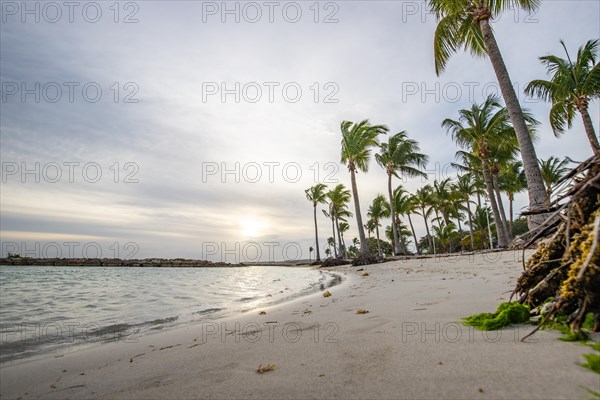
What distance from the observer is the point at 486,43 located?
27.6 feet

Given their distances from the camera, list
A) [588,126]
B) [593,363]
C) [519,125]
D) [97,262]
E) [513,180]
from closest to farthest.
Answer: [593,363] → [519,125] → [588,126] → [513,180] → [97,262]

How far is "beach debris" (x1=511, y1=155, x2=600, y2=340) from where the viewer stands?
4.92ft

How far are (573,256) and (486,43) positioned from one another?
9116mm

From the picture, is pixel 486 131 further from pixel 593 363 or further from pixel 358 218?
pixel 593 363

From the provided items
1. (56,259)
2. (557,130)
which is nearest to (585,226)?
(557,130)

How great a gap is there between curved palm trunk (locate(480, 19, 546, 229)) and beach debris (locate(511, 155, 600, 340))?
5565mm

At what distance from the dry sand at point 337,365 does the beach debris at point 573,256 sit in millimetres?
204

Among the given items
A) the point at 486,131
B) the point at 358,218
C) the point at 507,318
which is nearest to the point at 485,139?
the point at 486,131

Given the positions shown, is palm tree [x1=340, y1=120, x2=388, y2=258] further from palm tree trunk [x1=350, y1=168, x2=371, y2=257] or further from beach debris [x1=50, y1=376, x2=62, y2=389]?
beach debris [x1=50, y1=376, x2=62, y2=389]

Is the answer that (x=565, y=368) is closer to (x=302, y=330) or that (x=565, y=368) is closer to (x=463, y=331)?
(x=463, y=331)

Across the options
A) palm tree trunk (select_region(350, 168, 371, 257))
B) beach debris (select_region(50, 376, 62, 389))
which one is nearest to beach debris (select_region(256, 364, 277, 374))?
beach debris (select_region(50, 376, 62, 389))

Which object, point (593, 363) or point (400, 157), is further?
point (400, 157)

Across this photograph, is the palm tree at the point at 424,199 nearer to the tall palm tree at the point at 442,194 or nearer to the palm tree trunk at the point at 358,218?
the tall palm tree at the point at 442,194

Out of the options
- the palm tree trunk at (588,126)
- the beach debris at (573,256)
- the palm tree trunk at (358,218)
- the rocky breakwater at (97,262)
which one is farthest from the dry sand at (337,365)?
the rocky breakwater at (97,262)
